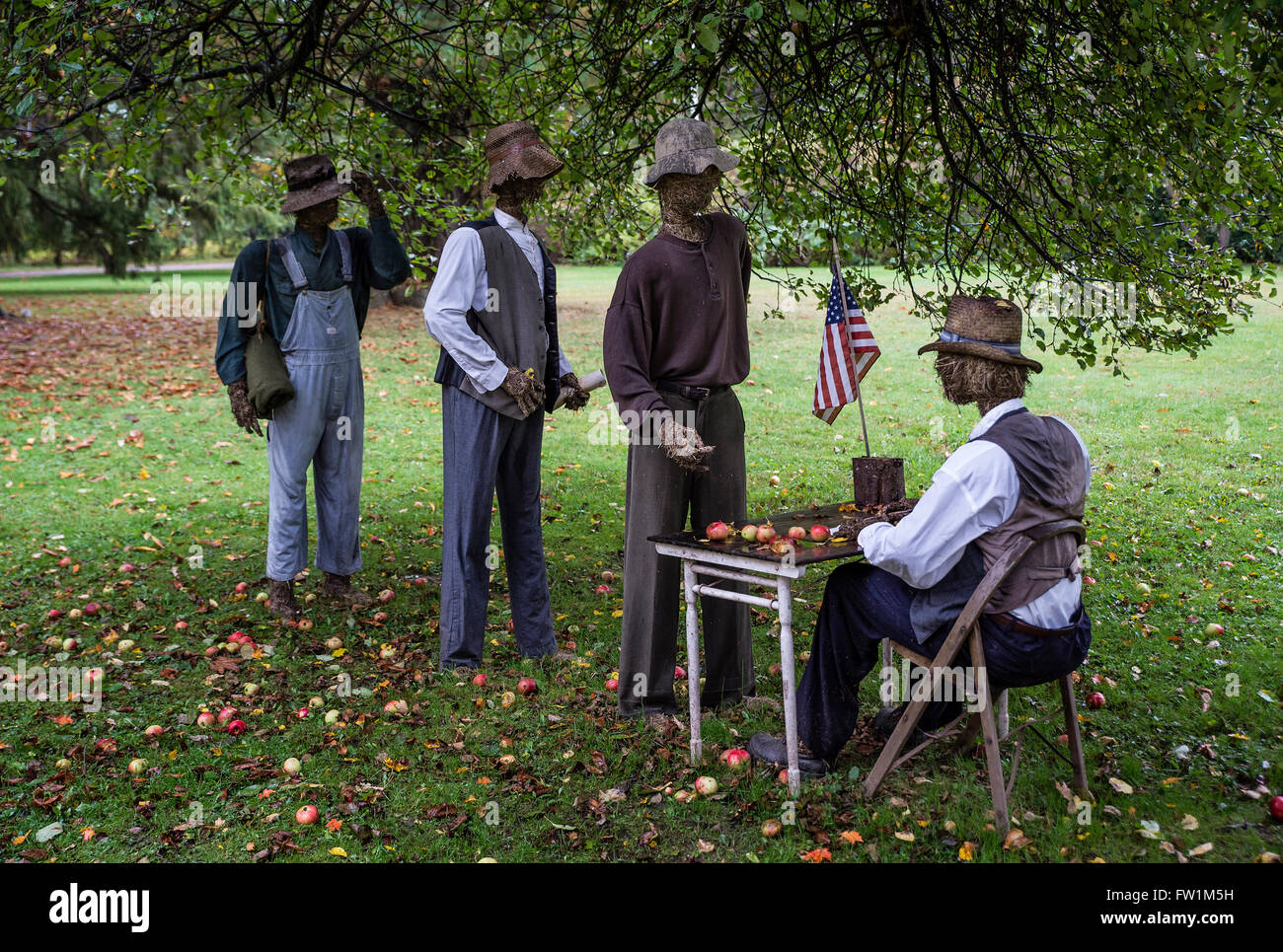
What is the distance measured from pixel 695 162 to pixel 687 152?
6cm

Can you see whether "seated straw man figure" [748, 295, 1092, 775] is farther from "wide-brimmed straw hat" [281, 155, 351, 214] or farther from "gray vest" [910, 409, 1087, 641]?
"wide-brimmed straw hat" [281, 155, 351, 214]

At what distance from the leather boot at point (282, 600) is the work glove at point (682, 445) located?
3.02 metres

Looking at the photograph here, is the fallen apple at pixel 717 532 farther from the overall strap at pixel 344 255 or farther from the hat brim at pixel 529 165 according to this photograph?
the overall strap at pixel 344 255

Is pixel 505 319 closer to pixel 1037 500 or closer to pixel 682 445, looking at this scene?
pixel 682 445

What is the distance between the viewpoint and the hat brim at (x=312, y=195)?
5.73m

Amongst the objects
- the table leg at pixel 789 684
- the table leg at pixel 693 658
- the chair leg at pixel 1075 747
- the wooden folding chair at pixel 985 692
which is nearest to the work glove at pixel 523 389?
the table leg at pixel 693 658

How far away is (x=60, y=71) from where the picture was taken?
5.27m

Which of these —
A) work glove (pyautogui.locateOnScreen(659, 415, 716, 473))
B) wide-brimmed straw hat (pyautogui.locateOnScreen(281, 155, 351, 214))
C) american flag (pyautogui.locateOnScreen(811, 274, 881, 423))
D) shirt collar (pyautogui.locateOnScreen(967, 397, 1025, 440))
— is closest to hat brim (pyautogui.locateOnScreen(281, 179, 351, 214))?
wide-brimmed straw hat (pyautogui.locateOnScreen(281, 155, 351, 214))

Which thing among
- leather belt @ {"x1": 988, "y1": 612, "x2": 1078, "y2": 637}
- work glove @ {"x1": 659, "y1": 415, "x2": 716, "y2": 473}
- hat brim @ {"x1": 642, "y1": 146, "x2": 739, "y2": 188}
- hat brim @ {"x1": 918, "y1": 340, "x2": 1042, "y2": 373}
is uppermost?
hat brim @ {"x1": 642, "y1": 146, "x2": 739, "y2": 188}

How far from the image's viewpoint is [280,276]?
5.80 metres

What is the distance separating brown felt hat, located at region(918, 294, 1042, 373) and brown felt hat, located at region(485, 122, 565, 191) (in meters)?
2.13

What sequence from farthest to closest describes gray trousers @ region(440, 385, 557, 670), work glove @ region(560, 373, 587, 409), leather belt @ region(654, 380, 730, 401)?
work glove @ region(560, 373, 587, 409) → gray trousers @ region(440, 385, 557, 670) → leather belt @ region(654, 380, 730, 401)

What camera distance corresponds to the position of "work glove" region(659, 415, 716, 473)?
399 cm
